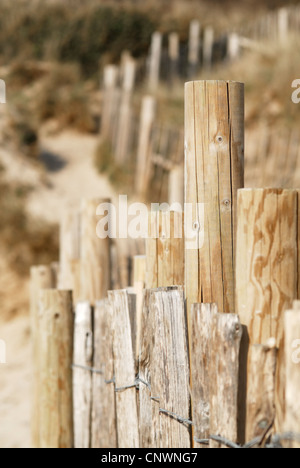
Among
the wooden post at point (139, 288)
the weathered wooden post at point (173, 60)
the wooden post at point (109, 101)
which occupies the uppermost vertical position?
the weathered wooden post at point (173, 60)

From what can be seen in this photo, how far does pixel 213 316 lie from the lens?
1.88 metres

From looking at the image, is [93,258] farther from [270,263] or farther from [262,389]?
[262,389]

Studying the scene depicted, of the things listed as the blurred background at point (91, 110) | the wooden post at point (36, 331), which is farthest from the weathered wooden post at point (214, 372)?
the blurred background at point (91, 110)

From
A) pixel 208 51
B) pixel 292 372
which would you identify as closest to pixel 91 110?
pixel 208 51

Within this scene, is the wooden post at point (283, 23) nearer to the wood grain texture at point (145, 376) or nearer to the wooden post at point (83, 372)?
the wooden post at point (83, 372)

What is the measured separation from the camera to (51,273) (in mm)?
4648

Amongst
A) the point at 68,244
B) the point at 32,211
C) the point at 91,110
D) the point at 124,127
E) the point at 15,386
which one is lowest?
the point at 15,386

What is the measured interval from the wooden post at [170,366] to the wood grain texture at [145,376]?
0.09m

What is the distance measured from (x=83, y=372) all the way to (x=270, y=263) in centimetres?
179

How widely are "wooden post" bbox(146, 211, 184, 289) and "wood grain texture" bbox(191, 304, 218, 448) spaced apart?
60 cm

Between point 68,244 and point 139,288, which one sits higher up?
point 68,244

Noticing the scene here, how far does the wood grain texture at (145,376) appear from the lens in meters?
2.34

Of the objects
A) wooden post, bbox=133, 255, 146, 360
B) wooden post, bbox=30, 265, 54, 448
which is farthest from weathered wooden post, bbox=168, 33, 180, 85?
wooden post, bbox=133, 255, 146, 360

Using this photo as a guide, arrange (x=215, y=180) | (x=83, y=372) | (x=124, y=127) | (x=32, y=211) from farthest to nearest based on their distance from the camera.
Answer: (x=124, y=127), (x=32, y=211), (x=83, y=372), (x=215, y=180)
